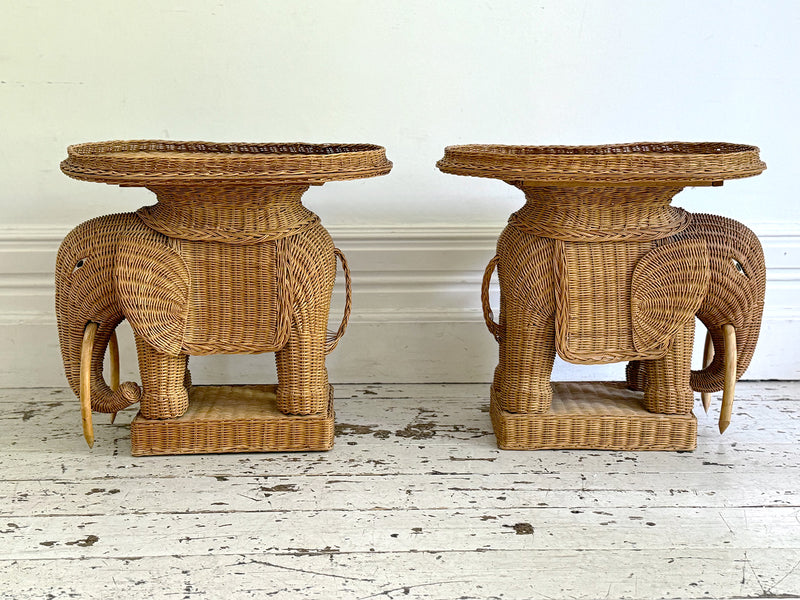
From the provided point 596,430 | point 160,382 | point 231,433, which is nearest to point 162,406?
point 160,382

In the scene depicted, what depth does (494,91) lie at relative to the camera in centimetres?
229

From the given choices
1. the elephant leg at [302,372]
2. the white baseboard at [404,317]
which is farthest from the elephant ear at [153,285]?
the white baseboard at [404,317]

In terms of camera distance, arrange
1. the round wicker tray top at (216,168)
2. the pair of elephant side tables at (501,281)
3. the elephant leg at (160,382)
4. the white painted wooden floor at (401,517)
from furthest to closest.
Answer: the elephant leg at (160,382) < the pair of elephant side tables at (501,281) < the round wicker tray top at (216,168) < the white painted wooden floor at (401,517)

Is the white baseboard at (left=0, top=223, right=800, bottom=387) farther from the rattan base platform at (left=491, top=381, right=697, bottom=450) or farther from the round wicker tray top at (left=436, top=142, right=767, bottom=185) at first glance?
the round wicker tray top at (left=436, top=142, right=767, bottom=185)

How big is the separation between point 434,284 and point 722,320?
0.78 metres

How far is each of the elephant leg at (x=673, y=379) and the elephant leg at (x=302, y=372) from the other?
736 mm

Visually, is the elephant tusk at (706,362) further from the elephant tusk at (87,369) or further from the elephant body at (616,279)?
A: the elephant tusk at (87,369)

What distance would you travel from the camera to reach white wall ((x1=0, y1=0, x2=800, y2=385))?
7.29ft

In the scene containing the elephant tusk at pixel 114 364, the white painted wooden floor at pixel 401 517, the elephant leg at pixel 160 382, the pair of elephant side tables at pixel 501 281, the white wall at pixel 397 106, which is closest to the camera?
the white painted wooden floor at pixel 401 517

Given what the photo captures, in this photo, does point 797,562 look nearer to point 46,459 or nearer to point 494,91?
point 494,91

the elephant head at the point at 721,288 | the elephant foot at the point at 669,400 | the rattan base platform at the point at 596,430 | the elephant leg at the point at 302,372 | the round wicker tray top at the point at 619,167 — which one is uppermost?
the round wicker tray top at the point at 619,167

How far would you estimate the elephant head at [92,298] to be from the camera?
71.0 inches

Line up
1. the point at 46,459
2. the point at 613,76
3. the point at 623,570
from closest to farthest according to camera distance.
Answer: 1. the point at 623,570
2. the point at 46,459
3. the point at 613,76

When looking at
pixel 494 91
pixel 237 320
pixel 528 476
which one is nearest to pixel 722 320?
pixel 528 476
